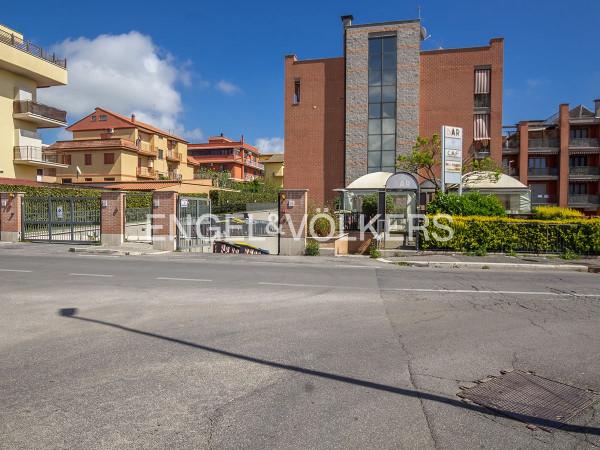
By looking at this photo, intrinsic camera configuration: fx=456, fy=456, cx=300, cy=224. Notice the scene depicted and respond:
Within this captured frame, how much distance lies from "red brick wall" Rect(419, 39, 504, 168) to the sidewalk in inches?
885

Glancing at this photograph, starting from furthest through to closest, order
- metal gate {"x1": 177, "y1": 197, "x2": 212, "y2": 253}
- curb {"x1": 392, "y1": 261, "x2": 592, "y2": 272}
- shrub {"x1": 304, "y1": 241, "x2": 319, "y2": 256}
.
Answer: metal gate {"x1": 177, "y1": 197, "x2": 212, "y2": 253}, shrub {"x1": 304, "y1": 241, "x2": 319, "y2": 256}, curb {"x1": 392, "y1": 261, "x2": 592, "y2": 272}

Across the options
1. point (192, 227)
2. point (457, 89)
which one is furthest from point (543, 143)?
point (192, 227)

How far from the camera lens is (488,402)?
404 cm

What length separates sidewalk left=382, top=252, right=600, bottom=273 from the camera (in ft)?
46.6

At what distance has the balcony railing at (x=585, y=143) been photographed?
48.8 metres

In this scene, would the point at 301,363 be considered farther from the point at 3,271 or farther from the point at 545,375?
A: the point at 3,271

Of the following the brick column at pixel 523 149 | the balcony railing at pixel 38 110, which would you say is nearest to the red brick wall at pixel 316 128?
the balcony railing at pixel 38 110

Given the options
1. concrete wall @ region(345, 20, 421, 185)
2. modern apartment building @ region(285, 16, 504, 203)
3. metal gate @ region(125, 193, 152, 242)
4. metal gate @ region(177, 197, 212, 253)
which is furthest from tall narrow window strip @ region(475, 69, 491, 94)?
metal gate @ region(125, 193, 152, 242)

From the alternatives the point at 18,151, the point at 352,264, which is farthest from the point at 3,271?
the point at 18,151

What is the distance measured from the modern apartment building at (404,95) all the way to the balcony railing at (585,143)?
18.9 meters

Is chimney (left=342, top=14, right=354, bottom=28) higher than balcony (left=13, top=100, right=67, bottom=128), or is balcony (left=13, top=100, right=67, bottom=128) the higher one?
chimney (left=342, top=14, right=354, bottom=28)

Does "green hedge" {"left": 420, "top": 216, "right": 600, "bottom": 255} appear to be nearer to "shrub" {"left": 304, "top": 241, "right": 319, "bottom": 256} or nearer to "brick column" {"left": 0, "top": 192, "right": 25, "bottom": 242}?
"shrub" {"left": 304, "top": 241, "right": 319, "bottom": 256}

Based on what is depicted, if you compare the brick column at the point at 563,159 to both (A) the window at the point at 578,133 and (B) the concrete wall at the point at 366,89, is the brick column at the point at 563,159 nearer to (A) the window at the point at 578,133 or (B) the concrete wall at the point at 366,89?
(A) the window at the point at 578,133

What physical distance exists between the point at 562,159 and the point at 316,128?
2806 cm
